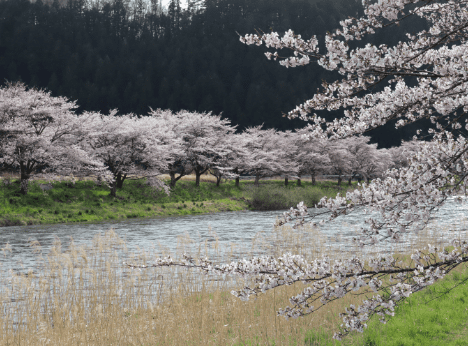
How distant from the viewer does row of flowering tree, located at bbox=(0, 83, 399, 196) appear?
99.5 feet

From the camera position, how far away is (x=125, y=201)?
35719 millimetres

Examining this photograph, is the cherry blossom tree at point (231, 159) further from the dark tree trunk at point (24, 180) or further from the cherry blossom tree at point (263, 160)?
the dark tree trunk at point (24, 180)

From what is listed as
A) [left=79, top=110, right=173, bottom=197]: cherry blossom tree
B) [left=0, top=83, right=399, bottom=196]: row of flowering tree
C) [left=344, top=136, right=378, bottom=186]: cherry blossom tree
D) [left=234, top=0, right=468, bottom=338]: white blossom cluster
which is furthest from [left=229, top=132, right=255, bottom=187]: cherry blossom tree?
[left=234, top=0, right=468, bottom=338]: white blossom cluster

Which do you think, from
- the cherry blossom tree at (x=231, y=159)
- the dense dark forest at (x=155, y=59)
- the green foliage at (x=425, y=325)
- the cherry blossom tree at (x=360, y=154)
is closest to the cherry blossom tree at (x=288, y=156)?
the cherry blossom tree at (x=231, y=159)

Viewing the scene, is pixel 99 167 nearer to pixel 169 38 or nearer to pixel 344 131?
pixel 344 131

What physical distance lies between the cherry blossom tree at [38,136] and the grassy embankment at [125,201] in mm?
1861

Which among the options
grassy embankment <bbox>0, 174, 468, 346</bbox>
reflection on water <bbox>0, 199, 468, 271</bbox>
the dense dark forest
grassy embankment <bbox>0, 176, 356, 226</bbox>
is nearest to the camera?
grassy embankment <bbox>0, 174, 468, 346</bbox>

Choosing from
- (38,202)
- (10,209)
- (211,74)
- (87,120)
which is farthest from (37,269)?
(211,74)

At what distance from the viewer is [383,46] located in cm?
446

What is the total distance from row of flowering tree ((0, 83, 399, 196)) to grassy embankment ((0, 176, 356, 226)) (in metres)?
1.29

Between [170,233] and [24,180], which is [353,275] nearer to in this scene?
[170,233]

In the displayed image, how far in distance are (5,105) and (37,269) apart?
2066 centimetres

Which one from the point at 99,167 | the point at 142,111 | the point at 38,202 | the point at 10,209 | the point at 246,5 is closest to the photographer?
the point at 10,209

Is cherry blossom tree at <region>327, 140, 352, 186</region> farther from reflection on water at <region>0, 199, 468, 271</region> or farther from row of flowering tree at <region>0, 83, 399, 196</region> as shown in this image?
reflection on water at <region>0, 199, 468, 271</region>
